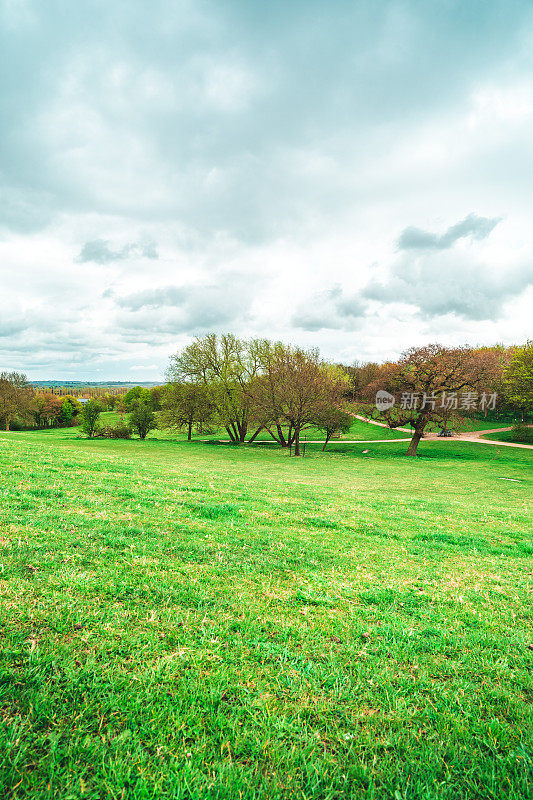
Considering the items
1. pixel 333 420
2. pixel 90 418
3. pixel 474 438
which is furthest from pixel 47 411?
pixel 474 438

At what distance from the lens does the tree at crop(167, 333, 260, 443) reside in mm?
47062

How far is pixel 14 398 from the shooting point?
68.5m

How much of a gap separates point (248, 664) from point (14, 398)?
83056mm

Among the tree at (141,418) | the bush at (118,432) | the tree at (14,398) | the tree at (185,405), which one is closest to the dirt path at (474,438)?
the tree at (185,405)

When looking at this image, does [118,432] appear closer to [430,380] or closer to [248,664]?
[430,380]

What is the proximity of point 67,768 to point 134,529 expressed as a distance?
457 cm

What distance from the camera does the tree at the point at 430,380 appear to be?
38.2 m

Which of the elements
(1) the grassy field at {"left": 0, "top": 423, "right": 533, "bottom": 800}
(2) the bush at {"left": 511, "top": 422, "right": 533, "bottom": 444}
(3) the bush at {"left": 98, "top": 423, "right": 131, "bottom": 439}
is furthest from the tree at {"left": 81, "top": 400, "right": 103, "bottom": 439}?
(2) the bush at {"left": 511, "top": 422, "right": 533, "bottom": 444}

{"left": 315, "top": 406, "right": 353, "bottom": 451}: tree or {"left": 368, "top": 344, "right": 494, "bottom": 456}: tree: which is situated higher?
{"left": 368, "top": 344, "right": 494, "bottom": 456}: tree

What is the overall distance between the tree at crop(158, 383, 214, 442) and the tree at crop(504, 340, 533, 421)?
4466 centimetres

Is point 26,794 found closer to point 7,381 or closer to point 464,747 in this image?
point 464,747

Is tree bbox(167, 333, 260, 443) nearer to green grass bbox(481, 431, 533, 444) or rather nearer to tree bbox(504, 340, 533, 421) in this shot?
tree bbox(504, 340, 533, 421)

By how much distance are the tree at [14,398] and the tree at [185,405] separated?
39.4 metres

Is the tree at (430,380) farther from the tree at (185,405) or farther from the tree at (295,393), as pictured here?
the tree at (185,405)
